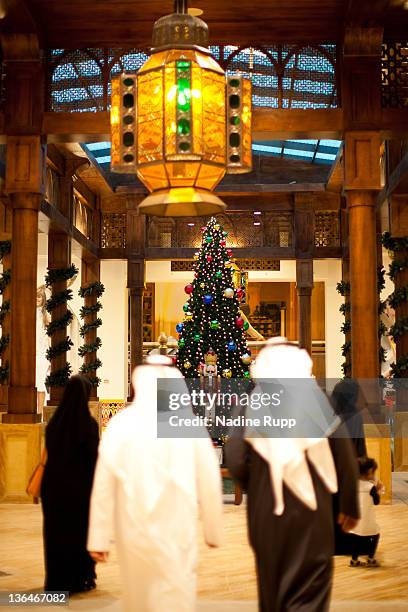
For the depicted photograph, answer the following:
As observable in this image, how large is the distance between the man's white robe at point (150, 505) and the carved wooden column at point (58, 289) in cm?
980

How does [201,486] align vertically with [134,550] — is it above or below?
above

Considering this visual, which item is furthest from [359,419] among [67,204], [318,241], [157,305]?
[157,305]

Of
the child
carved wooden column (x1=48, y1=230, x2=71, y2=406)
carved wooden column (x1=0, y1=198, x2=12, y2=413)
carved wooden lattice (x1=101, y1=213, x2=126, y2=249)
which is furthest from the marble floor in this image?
carved wooden lattice (x1=101, y1=213, x2=126, y2=249)

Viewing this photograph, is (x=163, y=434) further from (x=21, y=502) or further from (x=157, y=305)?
(x=157, y=305)

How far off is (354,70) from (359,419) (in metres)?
4.90

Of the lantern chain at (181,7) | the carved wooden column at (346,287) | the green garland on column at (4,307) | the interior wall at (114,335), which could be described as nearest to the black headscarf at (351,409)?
the lantern chain at (181,7)

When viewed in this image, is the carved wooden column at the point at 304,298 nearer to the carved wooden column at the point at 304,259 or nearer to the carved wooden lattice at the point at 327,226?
the carved wooden column at the point at 304,259

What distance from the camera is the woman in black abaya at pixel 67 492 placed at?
4898 mm

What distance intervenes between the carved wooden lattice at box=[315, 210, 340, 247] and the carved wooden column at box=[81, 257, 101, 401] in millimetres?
4647

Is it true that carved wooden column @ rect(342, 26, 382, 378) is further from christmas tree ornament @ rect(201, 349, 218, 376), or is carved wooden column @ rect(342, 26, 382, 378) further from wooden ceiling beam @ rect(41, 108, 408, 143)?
christmas tree ornament @ rect(201, 349, 218, 376)

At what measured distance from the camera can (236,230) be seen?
1752 cm

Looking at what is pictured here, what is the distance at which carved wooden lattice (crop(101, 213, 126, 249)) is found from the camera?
691 inches

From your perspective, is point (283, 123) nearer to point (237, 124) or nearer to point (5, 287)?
point (237, 124)

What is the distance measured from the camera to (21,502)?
8.84 metres
